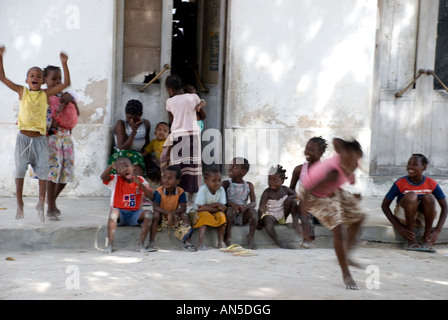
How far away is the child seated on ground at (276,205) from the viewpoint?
602 cm

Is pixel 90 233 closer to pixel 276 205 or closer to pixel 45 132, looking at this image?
pixel 45 132

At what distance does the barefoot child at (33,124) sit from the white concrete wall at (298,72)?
2470mm

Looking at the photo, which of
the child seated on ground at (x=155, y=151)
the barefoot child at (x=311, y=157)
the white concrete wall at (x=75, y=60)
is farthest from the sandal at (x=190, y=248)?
the white concrete wall at (x=75, y=60)

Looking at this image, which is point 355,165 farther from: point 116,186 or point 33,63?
point 33,63

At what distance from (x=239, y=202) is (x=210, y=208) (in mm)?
359

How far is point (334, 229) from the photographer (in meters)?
4.45

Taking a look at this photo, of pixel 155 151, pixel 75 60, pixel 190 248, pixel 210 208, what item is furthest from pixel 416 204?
pixel 75 60

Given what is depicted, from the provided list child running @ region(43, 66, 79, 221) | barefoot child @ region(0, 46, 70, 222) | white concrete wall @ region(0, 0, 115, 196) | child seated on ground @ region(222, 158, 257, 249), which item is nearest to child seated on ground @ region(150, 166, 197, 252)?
child seated on ground @ region(222, 158, 257, 249)

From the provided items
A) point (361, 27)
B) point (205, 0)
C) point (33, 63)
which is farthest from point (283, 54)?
point (33, 63)

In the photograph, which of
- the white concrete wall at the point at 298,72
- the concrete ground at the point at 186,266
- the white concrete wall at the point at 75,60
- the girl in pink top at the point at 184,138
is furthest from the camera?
the white concrete wall at the point at 298,72

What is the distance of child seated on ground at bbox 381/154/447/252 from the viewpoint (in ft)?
A: 19.8

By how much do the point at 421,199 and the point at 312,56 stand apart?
2.26 meters

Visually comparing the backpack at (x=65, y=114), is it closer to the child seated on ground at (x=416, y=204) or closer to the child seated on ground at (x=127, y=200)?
the child seated on ground at (x=127, y=200)

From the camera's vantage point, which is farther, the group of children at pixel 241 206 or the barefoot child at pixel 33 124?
the group of children at pixel 241 206
